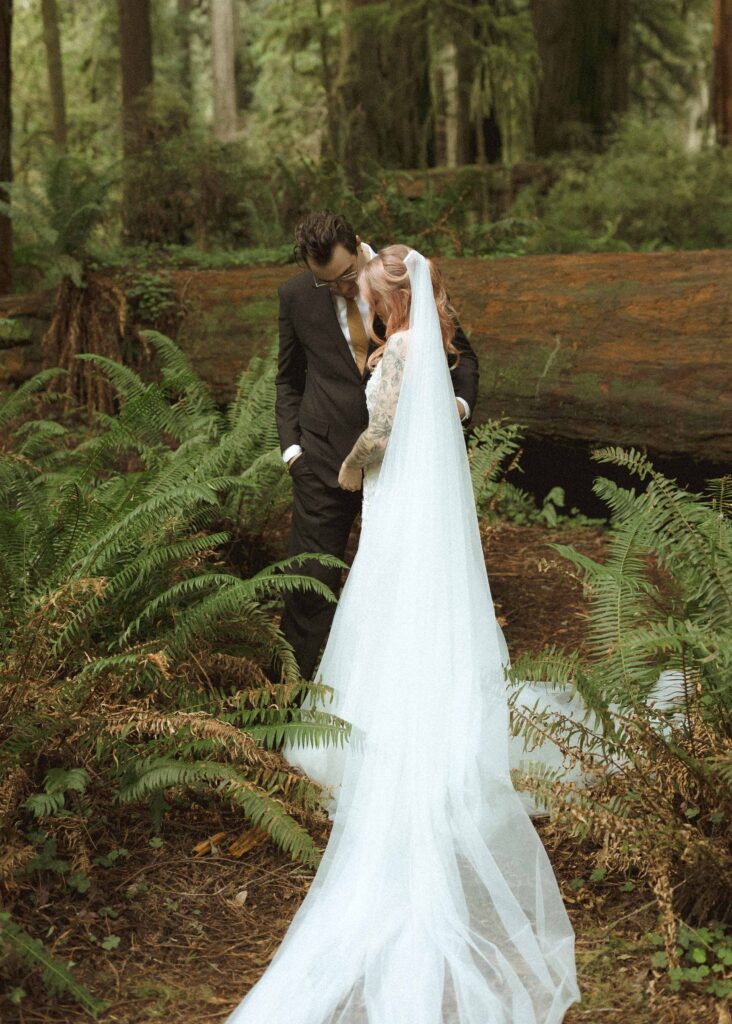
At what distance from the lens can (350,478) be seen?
4.42m

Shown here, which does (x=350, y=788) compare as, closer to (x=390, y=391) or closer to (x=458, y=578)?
(x=458, y=578)

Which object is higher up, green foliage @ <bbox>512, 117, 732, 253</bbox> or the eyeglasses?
green foliage @ <bbox>512, 117, 732, 253</bbox>

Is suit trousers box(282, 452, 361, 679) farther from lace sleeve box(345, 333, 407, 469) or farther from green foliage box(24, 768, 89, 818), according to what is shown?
green foliage box(24, 768, 89, 818)

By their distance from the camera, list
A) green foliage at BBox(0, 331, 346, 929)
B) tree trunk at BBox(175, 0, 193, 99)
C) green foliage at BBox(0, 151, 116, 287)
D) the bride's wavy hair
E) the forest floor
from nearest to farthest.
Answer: the forest floor < green foliage at BBox(0, 331, 346, 929) < the bride's wavy hair < green foliage at BBox(0, 151, 116, 287) < tree trunk at BBox(175, 0, 193, 99)

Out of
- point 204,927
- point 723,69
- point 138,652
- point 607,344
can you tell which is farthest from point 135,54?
point 204,927

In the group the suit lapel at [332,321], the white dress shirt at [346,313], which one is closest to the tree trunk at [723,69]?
the white dress shirt at [346,313]

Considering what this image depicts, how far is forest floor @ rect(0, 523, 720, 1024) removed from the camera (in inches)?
114

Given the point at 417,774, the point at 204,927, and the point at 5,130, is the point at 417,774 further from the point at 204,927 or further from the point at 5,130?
the point at 5,130

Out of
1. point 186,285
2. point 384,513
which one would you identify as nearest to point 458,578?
point 384,513

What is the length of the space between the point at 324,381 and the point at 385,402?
24.7 inches

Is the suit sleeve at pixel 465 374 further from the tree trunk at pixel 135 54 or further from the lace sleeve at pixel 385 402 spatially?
the tree trunk at pixel 135 54

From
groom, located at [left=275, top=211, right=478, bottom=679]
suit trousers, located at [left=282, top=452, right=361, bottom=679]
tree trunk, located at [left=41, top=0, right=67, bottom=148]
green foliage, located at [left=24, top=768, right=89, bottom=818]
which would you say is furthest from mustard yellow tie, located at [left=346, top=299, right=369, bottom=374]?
tree trunk, located at [left=41, top=0, right=67, bottom=148]

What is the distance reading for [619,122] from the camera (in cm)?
1405

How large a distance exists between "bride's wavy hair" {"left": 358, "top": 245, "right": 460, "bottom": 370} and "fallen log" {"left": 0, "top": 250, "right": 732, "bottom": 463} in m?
2.47
